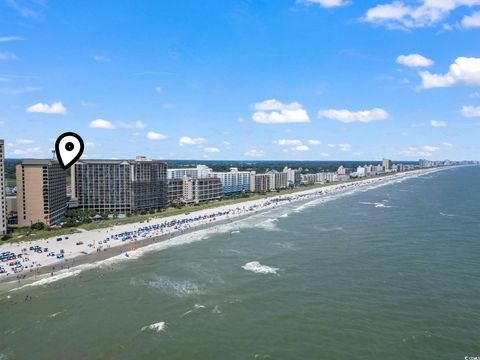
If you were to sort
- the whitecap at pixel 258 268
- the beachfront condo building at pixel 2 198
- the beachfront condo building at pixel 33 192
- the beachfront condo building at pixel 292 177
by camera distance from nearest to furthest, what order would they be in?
the whitecap at pixel 258 268
the beachfront condo building at pixel 2 198
the beachfront condo building at pixel 33 192
the beachfront condo building at pixel 292 177

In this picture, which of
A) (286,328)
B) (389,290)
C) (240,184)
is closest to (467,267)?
(389,290)

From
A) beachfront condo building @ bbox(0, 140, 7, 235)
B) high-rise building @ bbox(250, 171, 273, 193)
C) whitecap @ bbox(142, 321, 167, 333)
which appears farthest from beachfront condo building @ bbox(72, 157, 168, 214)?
whitecap @ bbox(142, 321, 167, 333)

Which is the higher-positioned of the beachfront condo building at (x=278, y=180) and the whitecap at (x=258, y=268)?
the beachfront condo building at (x=278, y=180)

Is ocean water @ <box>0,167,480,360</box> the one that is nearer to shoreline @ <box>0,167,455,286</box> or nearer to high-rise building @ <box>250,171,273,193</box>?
shoreline @ <box>0,167,455,286</box>

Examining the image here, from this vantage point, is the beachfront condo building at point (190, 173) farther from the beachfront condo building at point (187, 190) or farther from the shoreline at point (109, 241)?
the shoreline at point (109, 241)

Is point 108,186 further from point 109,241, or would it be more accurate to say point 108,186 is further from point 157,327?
point 157,327

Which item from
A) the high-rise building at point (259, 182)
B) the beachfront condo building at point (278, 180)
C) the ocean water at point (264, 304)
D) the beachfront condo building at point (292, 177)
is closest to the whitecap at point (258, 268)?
the ocean water at point (264, 304)
